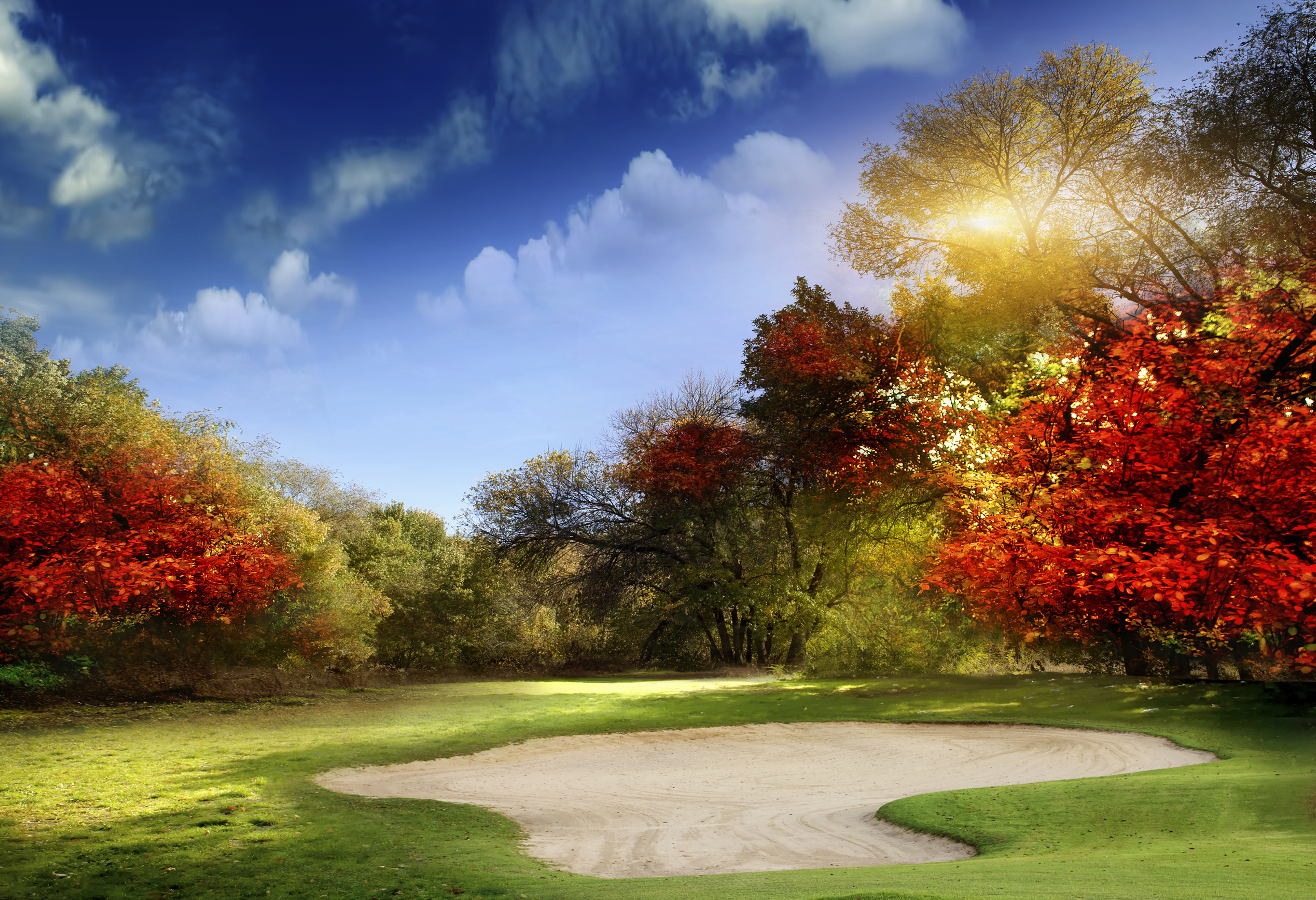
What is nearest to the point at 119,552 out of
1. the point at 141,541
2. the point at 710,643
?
the point at 141,541

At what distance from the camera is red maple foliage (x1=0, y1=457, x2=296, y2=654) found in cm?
1878

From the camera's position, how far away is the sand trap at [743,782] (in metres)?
8.34

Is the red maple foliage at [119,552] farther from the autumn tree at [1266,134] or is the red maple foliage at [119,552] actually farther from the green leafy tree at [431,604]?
the autumn tree at [1266,134]

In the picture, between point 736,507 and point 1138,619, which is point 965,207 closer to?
point 1138,619

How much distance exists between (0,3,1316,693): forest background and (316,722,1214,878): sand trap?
363 cm

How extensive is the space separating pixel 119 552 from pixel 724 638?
2270cm

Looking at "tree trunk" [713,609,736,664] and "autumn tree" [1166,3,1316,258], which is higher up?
"autumn tree" [1166,3,1316,258]

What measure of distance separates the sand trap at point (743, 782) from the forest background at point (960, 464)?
363 centimetres

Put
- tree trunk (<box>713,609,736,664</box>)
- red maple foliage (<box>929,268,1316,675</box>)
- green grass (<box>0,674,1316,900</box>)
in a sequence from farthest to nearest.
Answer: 1. tree trunk (<box>713,609,736,664</box>)
2. red maple foliage (<box>929,268,1316,675</box>)
3. green grass (<box>0,674,1316,900</box>)

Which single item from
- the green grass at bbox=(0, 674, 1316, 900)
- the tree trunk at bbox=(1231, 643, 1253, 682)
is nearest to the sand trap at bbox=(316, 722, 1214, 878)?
the green grass at bbox=(0, 674, 1316, 900)

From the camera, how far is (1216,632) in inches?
611

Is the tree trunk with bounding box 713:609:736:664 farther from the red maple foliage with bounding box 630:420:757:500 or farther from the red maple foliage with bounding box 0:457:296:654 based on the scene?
the red maple foliage with bounding box 0:457:296:654

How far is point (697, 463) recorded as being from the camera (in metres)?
29.2

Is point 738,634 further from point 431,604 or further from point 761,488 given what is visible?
point 431,604
